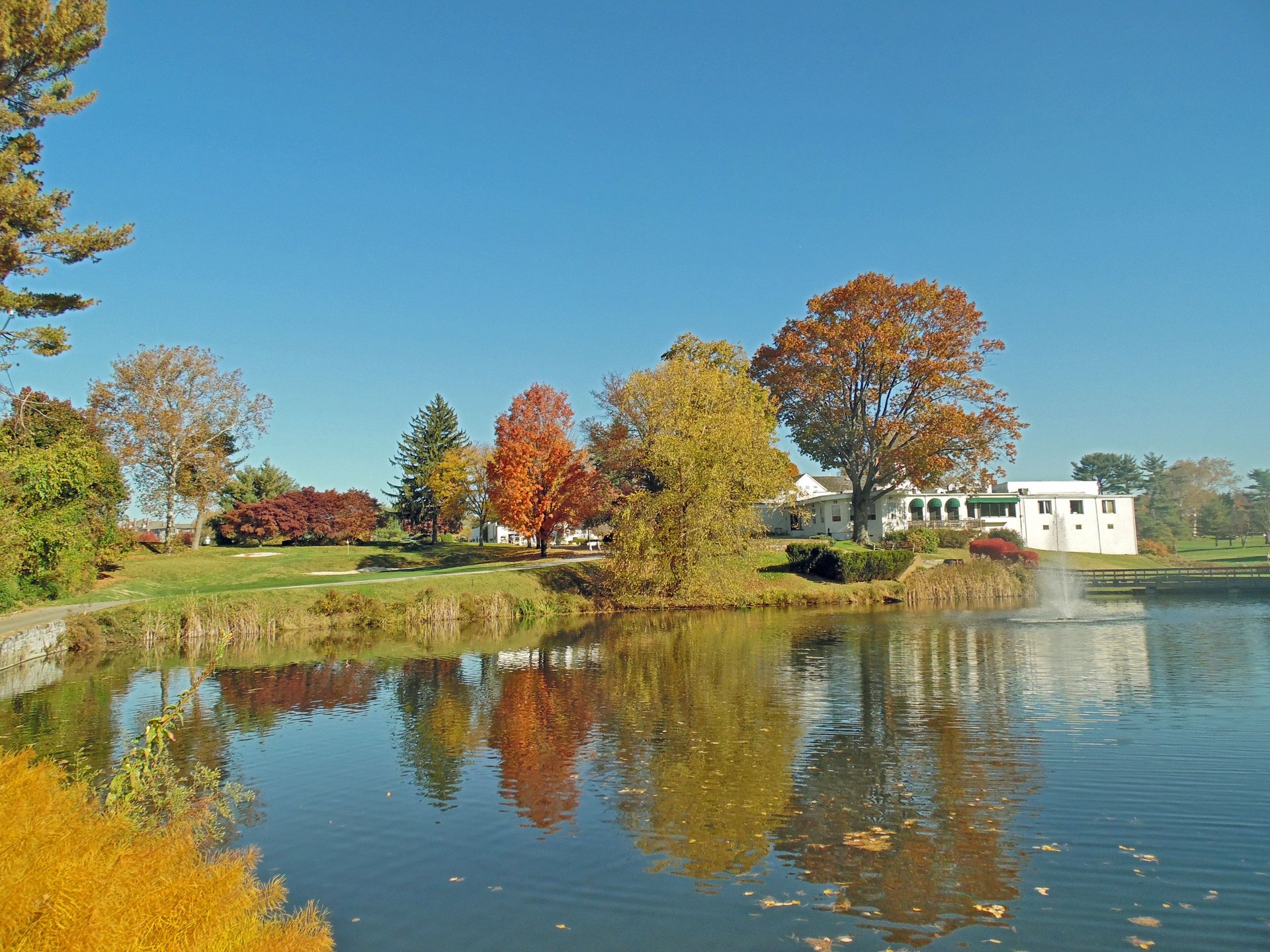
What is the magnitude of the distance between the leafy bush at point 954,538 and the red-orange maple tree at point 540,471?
1051 inches

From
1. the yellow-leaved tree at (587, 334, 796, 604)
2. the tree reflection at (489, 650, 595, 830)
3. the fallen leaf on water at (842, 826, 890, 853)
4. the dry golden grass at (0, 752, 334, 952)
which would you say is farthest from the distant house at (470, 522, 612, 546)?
the dry golden grass at (0, 752, 334, 952)

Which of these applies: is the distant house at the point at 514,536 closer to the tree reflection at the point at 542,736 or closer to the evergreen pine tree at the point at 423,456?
the evergreen pine tree at the point at 423,456

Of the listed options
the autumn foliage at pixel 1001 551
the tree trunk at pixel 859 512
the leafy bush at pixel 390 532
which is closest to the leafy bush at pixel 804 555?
the tree trunk at pixel 859 512

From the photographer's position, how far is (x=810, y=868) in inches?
337

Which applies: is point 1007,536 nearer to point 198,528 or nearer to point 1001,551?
point 1001,551

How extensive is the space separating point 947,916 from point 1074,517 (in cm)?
7160

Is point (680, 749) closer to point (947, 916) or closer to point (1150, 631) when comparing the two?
point (947, 916)

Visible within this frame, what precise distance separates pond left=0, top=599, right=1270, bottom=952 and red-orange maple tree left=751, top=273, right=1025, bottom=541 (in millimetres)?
27933

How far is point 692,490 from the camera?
41.1m

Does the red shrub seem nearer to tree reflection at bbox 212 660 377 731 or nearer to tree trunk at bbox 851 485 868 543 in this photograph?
tree trunk at bbox 851 485 868 543

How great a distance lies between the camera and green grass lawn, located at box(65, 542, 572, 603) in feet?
133

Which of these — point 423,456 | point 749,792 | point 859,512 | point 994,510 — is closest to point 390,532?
point 423,456

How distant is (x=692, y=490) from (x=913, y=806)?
3080 centimetres

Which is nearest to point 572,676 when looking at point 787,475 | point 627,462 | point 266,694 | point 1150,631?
point 266,694
